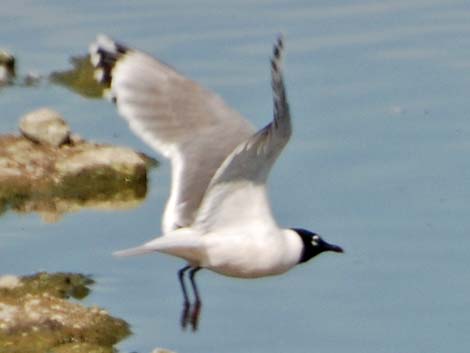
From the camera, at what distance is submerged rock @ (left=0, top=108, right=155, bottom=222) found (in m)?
11.9

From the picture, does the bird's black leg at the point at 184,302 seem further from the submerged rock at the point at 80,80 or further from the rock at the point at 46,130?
the submerged rock at the point at 80,80

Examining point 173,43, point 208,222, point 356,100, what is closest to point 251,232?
point 208,222

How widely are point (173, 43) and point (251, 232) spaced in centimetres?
502

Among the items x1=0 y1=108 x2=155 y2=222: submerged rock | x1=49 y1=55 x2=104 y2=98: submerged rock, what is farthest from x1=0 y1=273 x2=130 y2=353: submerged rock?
x1=49 y1=55 x2=104 y2=98: submerged rock

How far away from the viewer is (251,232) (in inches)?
362

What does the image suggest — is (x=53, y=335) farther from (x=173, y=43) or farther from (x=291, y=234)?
(x=173, y=43)

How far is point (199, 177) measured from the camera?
9297 mm

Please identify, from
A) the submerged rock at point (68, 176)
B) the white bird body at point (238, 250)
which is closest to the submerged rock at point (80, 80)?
the submerged rock at point (68, 176)

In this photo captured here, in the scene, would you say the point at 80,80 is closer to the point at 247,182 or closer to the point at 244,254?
the point at 244,254

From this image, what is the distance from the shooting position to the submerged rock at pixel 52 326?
9742 mm

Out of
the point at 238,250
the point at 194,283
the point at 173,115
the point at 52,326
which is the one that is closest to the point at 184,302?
the point at 194,283

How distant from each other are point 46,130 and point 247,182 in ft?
12.0

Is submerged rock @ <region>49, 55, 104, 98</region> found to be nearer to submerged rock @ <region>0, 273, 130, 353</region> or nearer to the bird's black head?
submerged rock @ <region>0, 273, 130, 353</region>

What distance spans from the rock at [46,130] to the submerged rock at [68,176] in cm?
2
